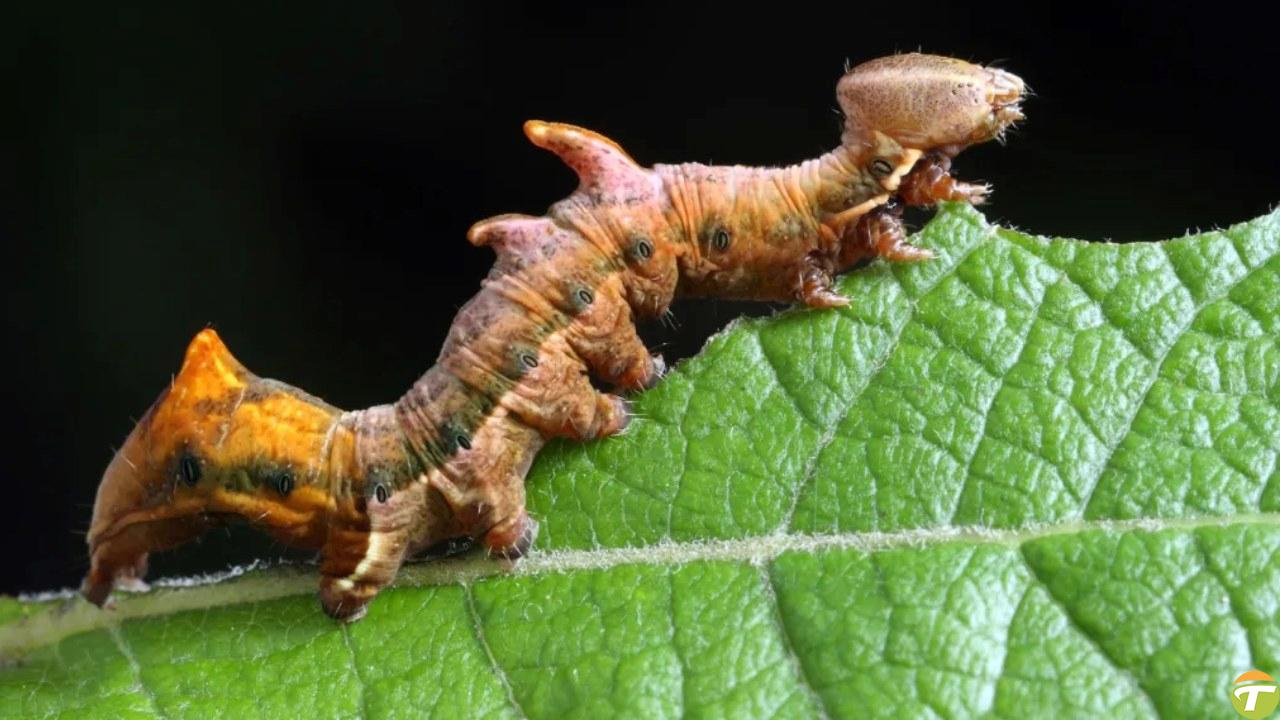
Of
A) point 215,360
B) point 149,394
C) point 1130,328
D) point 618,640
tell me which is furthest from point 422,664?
point 149,394

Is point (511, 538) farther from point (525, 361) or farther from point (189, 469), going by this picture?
point (189, 469)

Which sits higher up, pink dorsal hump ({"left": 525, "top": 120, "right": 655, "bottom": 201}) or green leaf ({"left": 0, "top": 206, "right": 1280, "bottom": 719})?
pink dorsal hump ({"left": 525, "top": 120, "right": 655, "bottom": 201})

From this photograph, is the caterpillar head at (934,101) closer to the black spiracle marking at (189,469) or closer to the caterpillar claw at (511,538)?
Result: the caterpillar claw at (511,538)

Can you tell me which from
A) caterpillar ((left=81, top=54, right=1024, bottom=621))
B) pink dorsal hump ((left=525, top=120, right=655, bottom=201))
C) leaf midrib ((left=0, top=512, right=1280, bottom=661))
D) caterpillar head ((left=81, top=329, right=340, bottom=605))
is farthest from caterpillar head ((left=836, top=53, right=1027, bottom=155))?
caterpillar head ((left=81, top=329, right=340, bottom=605))

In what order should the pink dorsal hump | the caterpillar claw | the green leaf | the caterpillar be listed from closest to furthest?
the green leaf → the caterpillar claw → the caterpillar → the pink dorsal hump

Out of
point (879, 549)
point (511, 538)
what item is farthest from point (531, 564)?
point (879, 549)

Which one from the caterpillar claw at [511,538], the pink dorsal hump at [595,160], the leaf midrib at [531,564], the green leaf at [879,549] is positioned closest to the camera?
the green leaf at [879,549]

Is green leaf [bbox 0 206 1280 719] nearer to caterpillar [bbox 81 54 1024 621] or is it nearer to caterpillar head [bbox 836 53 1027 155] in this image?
caterpillar [bbox 81 54 1024 621]

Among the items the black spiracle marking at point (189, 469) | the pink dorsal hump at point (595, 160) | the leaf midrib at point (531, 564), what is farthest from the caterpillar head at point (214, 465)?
the pink dorsal hump at point (595, 160)

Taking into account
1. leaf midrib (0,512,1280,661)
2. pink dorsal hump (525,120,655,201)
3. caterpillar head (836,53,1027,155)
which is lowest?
leaf midrib (0,512,1280,661)
